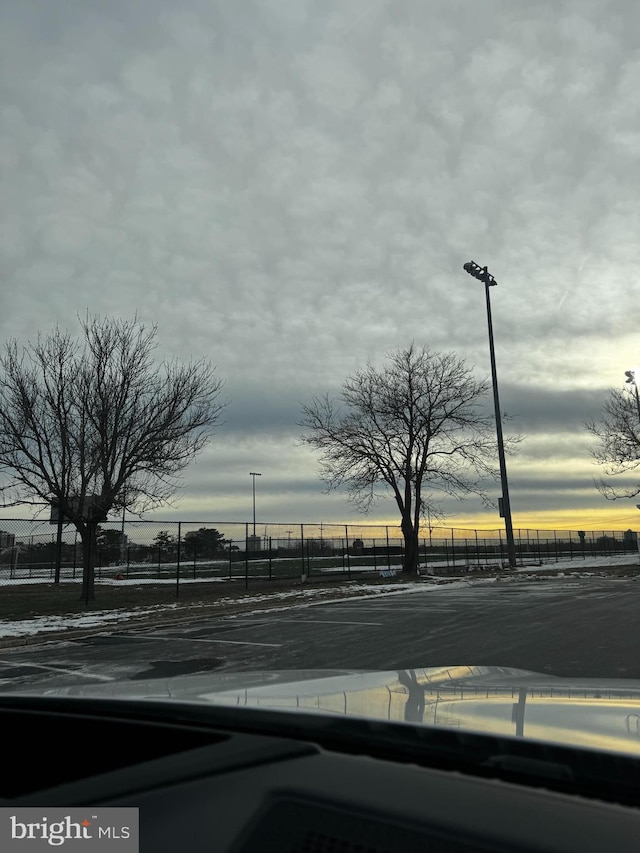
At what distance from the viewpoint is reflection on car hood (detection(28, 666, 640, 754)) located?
176cm

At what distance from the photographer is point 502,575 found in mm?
29625

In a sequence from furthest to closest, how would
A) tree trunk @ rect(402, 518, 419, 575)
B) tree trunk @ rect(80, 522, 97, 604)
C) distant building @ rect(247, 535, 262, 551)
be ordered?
1. tree trunk @ rect(402, 518, 419, 575)
2. distant building @ rect(247, 535, 262, 551)
3. tree trunk @ rect(80, 522, 97, 604)

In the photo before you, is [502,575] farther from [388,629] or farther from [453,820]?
[453,820]

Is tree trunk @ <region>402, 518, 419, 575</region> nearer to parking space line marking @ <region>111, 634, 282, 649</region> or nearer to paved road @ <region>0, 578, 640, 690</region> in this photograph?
paved road @ <region>0, 578, 640, 690</region>

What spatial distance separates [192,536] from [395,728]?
28.5 meters

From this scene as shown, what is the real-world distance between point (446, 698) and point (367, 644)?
25.8ft

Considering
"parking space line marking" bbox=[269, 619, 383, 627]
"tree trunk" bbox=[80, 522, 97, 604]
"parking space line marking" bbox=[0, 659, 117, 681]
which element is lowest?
"parking space line marking" bbox=[269, 619, 383, 627]

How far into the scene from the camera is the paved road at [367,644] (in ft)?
26.6

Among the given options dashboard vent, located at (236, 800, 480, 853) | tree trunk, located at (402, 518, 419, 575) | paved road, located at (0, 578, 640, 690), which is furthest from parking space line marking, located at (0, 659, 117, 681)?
tree trunk, located at (402, 518, 419, 575)

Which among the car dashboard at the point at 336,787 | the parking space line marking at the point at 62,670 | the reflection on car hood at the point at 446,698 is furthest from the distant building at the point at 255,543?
the car dashboard at the point at 336,787

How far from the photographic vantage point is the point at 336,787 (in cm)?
153

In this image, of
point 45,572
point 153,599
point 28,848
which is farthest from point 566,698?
point 45,572

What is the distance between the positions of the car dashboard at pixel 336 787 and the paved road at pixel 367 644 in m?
3.82

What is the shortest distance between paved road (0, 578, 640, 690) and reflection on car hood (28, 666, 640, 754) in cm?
319
